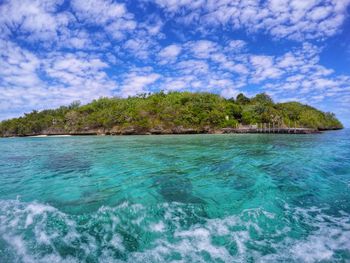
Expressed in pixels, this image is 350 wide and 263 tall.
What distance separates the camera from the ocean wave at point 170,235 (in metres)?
4.02

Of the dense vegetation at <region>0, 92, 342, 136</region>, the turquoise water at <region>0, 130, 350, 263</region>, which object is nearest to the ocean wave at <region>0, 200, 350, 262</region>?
the turquoise water at <region>0, 130, 350, 263</region>

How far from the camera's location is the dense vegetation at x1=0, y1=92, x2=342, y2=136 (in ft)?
247

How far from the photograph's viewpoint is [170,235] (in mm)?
4723

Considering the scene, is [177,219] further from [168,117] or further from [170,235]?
[168,117]

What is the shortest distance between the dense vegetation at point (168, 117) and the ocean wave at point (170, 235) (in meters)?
67.1

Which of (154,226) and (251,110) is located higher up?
(251,110)

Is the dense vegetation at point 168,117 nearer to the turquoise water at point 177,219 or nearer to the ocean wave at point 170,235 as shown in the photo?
the turquoise water at point 177,219

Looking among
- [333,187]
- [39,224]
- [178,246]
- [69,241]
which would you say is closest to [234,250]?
[178,246]

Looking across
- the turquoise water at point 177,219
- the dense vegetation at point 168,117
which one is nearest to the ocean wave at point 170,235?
the turquoise water at point 177,219

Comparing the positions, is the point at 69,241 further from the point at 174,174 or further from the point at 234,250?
the point at 174,174

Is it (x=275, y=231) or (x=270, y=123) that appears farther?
(x=270, y=123)

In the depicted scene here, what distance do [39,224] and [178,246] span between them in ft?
10.9

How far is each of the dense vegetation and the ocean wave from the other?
6711 centimetres

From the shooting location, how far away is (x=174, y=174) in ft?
33.3
